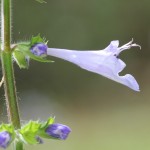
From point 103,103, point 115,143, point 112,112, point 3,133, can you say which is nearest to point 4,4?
point 3,133

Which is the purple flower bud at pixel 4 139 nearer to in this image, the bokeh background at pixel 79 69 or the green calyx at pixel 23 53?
the green calyx at pixel 23 53

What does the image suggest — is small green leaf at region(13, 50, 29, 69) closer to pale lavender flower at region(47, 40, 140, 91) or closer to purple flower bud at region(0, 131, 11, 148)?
pale lavender flower at region(47, 40, 140, 91)

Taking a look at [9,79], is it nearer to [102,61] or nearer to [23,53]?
[23,53]

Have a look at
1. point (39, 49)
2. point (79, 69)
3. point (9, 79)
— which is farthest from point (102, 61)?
point (79, 69)

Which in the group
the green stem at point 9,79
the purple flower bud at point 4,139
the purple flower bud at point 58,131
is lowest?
the purple flower bud at point 4,139

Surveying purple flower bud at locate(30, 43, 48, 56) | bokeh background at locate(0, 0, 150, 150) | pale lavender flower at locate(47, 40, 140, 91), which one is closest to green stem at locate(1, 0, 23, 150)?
purple flower bud at locate(30, 43, 48, 56)

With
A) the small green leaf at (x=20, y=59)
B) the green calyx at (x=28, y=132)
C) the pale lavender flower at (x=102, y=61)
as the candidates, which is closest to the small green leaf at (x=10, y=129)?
the green calyx at (x=28, y=132)
